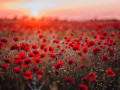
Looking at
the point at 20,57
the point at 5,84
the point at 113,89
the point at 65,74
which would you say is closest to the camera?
the point at 20,57

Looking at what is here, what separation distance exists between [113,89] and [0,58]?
311 centimetres

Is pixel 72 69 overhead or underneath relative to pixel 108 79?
overhead

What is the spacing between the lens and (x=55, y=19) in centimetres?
A: 2231

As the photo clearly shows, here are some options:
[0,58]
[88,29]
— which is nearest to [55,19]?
[88,29]

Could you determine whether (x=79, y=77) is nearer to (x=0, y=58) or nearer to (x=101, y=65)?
(x=101, y=65)

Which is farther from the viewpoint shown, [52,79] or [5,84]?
[52,79]

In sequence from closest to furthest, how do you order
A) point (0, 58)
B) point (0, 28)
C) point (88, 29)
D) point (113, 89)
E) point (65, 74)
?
point (113, 89) → point (65, 74) → point (0, 58) → point (0, 28) → point (88, 29)

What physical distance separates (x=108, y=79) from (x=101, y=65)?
503 mm

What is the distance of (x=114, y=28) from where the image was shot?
1238cm

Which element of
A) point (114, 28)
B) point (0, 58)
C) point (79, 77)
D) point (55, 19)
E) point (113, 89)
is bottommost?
point (113, 89)

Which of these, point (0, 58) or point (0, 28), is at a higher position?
point (0, 28)

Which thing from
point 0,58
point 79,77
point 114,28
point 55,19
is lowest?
point 79,77

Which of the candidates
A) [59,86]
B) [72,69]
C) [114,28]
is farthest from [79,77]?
[114,28]

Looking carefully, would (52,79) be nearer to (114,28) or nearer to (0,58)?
(0,58)
